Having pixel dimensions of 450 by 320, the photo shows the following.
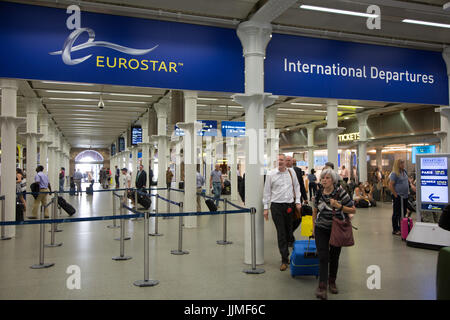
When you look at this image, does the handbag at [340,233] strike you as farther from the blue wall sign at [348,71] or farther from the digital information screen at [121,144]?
the digital information screen at [121,144]

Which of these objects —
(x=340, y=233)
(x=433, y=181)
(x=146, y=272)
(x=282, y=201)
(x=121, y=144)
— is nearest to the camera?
(x=340, y=233)

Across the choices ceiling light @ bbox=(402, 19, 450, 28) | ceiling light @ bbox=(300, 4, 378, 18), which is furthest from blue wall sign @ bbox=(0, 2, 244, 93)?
ceiling light @ bbox=(402, 19, 450, 28)

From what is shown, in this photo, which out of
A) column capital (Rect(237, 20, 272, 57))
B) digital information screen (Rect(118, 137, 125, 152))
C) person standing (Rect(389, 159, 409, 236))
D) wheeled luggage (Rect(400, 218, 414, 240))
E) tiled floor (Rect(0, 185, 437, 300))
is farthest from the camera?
digital information screen (Rect(118, 137, 125, 152))

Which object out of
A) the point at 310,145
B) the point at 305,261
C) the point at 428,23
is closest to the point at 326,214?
the point at 305,261

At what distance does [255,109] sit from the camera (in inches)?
243

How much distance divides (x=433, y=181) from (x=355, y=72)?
2872 mm

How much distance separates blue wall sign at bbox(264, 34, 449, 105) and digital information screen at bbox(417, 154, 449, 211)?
3.95 feet

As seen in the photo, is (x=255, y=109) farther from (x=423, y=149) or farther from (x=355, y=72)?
(x=423, y=149)

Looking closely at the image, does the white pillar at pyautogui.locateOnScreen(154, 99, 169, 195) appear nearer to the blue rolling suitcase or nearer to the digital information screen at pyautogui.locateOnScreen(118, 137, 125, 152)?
the blue rolling suitcase

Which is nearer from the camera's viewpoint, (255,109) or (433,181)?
(255,109)

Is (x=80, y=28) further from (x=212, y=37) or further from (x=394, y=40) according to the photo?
(x=394, y=40)

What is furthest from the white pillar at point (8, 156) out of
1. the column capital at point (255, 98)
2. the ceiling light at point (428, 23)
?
the ceiling light at point (428, 23)

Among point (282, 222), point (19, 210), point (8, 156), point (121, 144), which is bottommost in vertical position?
point (19, 210)

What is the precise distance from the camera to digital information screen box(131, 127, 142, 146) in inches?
833
